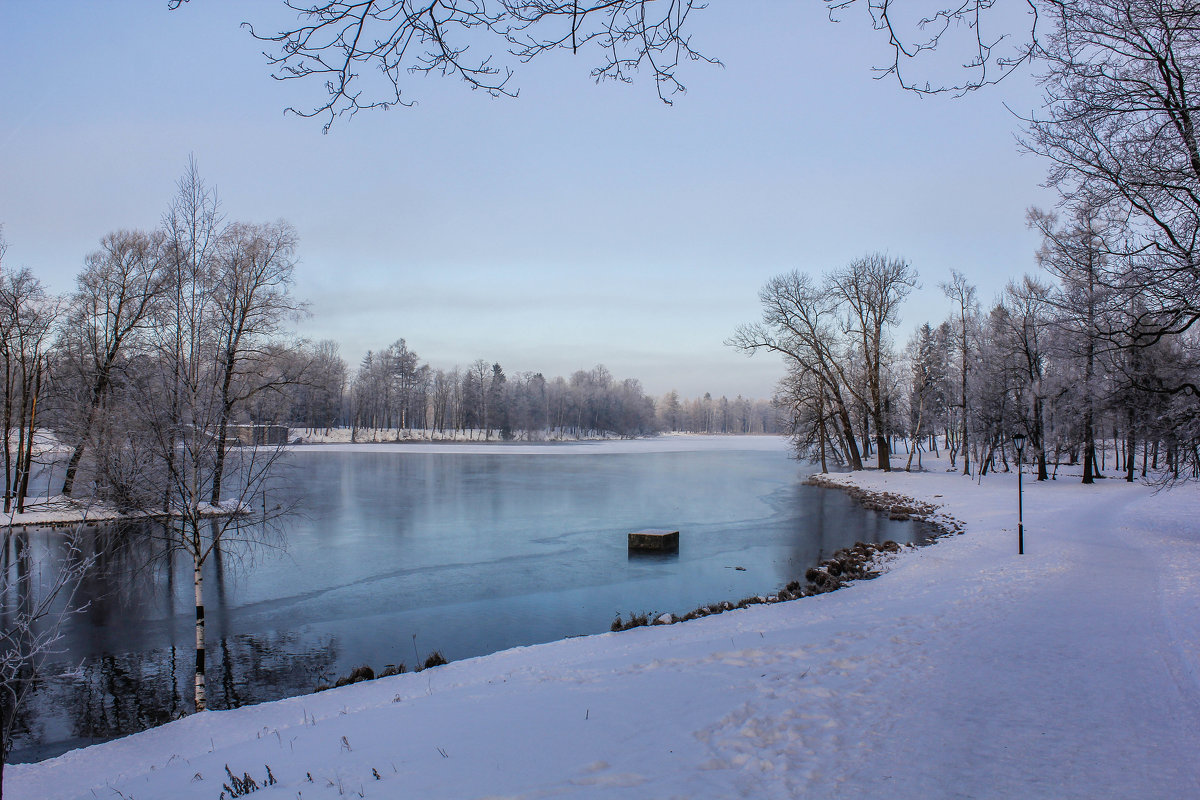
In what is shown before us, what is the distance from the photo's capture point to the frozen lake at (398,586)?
28.0ft

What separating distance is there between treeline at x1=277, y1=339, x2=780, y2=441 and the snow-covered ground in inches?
2423

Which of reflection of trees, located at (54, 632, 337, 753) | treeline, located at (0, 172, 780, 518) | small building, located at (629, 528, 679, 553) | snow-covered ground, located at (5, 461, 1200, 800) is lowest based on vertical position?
reflection of trees, located at (54, 632, 337, 753)

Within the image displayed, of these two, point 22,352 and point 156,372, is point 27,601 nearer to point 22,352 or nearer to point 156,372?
point 156,372

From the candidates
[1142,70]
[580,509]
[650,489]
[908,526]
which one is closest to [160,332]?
[1142,70]

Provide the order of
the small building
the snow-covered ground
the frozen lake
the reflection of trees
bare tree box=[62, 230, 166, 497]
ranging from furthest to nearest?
bare tree box=[62, 230, 166, 497]
the small building
the frozen lake
the reflection of trees
the snow-covered ground

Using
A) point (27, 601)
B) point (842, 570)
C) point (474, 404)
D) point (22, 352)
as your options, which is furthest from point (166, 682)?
point (474, 404)

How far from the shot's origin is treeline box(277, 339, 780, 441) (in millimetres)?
83500

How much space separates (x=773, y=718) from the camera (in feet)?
15.7

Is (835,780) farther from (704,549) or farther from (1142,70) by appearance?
(704,549)

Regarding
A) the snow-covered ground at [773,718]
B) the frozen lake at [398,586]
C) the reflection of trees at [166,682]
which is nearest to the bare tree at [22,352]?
the frozen lake at [398,586]

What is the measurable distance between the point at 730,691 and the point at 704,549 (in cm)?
1136

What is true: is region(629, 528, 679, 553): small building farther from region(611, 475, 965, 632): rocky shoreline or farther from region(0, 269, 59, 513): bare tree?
region(0, 269, 59, 513): bare tree

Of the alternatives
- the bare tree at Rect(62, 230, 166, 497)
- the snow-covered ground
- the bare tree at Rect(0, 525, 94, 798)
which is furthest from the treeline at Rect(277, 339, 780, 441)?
the snow-covered ground

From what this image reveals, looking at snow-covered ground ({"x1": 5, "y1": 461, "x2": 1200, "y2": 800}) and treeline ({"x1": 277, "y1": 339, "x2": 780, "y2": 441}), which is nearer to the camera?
snow-covered ground ({"x1": 5, "y1": 461, "x2": 1200, "y2": 800})
